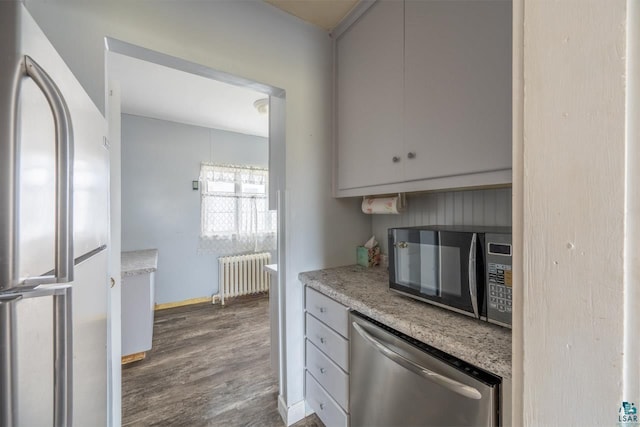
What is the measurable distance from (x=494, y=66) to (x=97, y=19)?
157 centimetres

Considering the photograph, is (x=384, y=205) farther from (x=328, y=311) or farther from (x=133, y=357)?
(x=133, y=357)

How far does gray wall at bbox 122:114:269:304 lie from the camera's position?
3064 millimetres

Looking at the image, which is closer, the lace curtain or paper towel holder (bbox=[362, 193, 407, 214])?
paper towel holder (bbox=[362, 193, 407, 214])

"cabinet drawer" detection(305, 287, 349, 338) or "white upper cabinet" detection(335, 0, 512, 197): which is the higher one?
"white upper cabinet" detection(335, 0, 512, 197)

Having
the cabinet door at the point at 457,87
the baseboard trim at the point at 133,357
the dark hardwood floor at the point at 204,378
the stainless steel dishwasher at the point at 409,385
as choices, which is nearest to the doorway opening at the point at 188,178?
the baseboard trim at the point at 133,357

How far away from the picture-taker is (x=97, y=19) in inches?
39.3

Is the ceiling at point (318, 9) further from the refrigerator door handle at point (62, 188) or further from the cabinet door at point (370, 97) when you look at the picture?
the refrigerator door handle at point (62, 188)

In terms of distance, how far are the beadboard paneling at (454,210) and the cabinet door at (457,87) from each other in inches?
14.5

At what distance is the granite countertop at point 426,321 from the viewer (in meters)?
0.71

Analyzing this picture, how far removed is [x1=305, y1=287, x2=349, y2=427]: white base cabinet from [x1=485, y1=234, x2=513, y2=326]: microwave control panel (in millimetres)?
602

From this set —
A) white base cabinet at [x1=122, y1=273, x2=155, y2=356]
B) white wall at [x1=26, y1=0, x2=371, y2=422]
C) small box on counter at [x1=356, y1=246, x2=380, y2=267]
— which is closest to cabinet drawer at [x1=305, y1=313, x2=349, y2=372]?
white wall at [x1=26, y1=0, x2=371, y2=422]

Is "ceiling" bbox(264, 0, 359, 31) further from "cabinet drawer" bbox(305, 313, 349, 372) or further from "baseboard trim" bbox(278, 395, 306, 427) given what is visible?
"baseboard trim" bbox(278, 395, 306, 427)

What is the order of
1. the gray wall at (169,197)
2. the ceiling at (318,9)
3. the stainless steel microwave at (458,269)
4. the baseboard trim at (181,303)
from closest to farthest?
1. the stainless steel microwave at (458,269)
2. the ceiling at (318,9)
3. the gray wall at (169,197)
4. the baseboard trim at (181,303)
